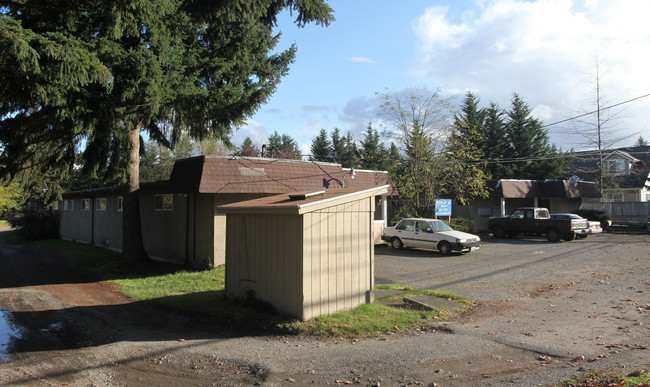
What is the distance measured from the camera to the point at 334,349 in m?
6.19

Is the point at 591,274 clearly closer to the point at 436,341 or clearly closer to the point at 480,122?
the point at 436,341

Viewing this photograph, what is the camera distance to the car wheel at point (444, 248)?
57.2ft

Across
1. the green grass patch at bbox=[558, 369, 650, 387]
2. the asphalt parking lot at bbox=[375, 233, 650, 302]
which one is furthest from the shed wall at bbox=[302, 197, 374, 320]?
the green grass patch at bbox=[558, 369, 650, 387]

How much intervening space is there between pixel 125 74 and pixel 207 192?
162 inches

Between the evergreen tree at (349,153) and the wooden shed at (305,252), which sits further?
the evergreen tree at (349,153)

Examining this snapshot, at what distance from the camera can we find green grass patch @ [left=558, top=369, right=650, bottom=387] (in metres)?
4.34

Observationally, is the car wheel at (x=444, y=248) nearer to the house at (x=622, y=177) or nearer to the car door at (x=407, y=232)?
the car door at (x=407, y=232)

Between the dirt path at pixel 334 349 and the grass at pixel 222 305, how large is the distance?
0.36m

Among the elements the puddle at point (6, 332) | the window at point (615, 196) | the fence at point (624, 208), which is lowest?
the puddle at point (6, 332)

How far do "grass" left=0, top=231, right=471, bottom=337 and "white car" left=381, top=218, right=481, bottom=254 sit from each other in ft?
23.1

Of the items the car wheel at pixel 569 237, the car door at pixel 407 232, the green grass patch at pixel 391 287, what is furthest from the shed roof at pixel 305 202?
the car wheel at pixel 569 237

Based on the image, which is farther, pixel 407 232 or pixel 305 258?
pixel 407 232

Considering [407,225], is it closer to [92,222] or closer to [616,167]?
[92,222]

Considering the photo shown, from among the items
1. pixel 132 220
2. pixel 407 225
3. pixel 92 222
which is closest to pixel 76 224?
pixel 92 222
